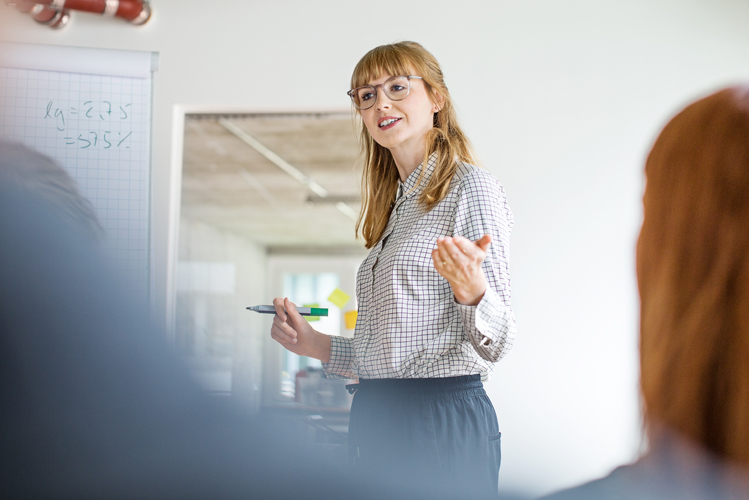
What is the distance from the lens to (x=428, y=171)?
1223 mm

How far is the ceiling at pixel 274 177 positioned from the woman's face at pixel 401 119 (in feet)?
1.14

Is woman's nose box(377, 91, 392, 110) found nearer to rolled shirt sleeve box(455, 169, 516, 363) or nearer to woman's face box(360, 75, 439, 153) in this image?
woman's face box(360, 75, 439, 153)

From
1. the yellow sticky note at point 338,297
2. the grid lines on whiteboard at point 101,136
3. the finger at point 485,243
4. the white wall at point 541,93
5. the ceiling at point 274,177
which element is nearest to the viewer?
the finger at point 485,243

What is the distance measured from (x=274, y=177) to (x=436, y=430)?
4.78 m

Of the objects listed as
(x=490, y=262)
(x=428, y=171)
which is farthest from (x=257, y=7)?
(x=490, y=262)

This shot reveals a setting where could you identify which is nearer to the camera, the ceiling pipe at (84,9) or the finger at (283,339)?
the finger at (283,339)

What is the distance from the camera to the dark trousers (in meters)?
1.01

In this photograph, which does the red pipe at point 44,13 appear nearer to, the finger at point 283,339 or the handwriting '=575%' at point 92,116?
the handwriting '=575%' at point 92,116

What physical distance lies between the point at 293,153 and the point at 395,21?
224 centimetres

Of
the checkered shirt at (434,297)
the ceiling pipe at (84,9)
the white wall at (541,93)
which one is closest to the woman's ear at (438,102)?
the checkered shirt at (434,297)

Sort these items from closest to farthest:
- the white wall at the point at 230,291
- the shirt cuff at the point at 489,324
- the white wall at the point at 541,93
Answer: the shirt cuff at the point at 489,324 < the white wall at the point at 541,93 < the white wall at the point at 230,291

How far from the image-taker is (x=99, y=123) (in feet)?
6.72

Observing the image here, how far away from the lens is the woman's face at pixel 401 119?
1260mm

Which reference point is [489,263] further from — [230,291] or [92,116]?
[230,291]
